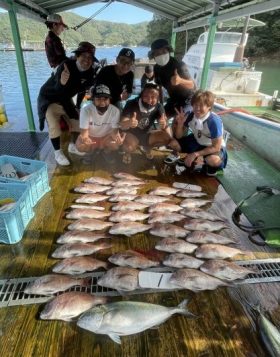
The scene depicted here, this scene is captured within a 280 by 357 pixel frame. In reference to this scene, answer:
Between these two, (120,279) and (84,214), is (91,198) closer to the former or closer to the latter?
(84,214)

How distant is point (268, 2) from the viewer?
373 cm

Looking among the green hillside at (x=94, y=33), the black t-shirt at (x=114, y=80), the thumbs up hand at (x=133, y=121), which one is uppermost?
the green hillside at (x=94, y=33)

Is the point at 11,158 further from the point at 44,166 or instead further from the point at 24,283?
the point at 24,283

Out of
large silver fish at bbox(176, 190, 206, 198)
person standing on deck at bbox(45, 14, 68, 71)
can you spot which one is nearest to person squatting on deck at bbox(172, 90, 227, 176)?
large silver fish at bbox(176, 190, 206, 198)

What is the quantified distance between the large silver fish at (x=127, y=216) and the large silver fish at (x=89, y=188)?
0.63 metres

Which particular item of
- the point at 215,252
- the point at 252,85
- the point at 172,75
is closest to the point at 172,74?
the point at 172,75

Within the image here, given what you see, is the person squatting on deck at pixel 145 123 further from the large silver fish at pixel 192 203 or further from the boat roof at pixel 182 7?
the boat roof at pixel 182 7

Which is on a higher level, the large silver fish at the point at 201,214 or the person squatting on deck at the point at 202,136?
the person squatting on deck at the point at 202,136

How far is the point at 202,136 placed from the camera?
3.94 metres

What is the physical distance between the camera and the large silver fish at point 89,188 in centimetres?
347

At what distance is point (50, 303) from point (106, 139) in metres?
2.83

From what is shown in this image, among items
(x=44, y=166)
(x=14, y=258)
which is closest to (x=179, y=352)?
(x=14, y=258)

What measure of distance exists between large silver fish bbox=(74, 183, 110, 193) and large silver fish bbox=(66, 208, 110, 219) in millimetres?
507

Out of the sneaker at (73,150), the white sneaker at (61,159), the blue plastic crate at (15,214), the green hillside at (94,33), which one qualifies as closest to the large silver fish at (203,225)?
the blue plastic crate at (15,214)
